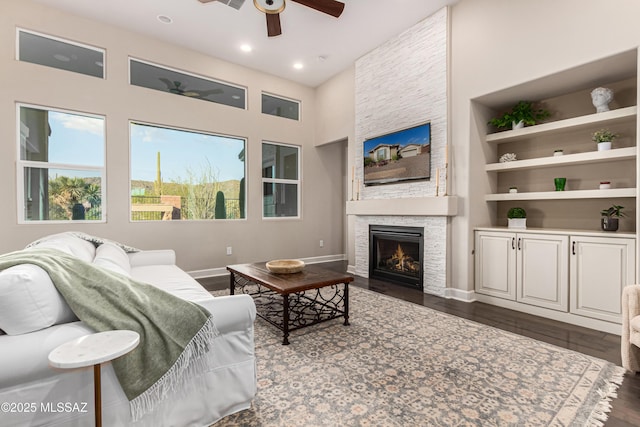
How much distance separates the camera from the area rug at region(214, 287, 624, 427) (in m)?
1.57

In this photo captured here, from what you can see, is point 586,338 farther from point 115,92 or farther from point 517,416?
point 115,92

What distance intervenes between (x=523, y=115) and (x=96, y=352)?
419 cm

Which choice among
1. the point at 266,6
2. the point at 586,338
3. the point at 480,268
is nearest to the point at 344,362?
the point at 586,338

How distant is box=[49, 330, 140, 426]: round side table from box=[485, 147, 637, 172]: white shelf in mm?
3772

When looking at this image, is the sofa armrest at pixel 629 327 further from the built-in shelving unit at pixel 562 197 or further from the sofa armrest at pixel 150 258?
the sofa armrest at pixel 150 258

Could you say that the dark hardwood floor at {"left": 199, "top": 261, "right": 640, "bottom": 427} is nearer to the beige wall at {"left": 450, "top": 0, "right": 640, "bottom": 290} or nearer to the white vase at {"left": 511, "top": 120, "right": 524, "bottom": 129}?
the beige wall at {"left": 450, "top": 0, "right": 640, "bottom": 290}

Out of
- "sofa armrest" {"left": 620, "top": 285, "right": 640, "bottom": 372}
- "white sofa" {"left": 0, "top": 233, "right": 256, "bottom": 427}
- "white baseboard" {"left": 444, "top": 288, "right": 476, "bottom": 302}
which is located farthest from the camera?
"white baseboard" {"left": 444, "top": 288, "right": 476, "bottom": 302}

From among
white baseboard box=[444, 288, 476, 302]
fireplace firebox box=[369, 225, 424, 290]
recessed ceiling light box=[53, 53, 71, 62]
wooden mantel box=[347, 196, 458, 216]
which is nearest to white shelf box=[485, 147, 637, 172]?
wooden mantel box=[347, 196, 458, 216]

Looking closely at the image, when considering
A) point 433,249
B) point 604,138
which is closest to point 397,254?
point 433,249

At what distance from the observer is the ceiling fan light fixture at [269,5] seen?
9.80ft

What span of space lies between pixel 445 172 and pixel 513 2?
1.86 m

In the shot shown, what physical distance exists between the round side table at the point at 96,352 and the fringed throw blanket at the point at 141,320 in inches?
6.3

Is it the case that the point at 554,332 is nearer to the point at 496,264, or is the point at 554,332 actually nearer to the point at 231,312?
the point at 496,264

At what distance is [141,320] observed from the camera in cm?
137
